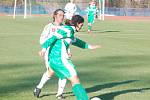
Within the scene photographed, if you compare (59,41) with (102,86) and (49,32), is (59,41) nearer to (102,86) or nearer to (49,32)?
(49,32)

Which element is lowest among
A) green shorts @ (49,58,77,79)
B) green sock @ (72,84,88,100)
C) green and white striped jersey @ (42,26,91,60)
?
green sock @ (72,84,88,100)

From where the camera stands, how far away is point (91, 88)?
Answer: 10906mm

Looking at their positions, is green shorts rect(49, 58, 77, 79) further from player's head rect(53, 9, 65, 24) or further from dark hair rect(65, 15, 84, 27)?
player's head rect(53, 9, 65, 24)

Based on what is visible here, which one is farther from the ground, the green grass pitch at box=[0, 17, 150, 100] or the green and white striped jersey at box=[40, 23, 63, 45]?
the green and white striped jersey at box=[40, 23, 63, 45]

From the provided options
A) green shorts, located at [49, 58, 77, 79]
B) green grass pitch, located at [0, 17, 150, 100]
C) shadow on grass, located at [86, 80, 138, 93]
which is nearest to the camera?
green shorts, located at [49, 58, 77, 79]

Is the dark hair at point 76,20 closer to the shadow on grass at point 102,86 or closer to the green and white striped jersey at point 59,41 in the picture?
the green and white striped jersey at point 59,41

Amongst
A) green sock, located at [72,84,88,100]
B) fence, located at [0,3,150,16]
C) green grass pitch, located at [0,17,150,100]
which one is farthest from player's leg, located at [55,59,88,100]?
fence, located at [0,3,150,16]

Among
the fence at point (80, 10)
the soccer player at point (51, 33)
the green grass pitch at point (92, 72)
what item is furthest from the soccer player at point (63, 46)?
the fence at point (80, 10)

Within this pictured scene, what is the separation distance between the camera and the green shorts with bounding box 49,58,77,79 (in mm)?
8844

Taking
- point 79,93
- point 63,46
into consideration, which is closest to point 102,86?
point 63,46

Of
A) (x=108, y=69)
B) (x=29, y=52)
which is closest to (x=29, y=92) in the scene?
(x=108, y=69)

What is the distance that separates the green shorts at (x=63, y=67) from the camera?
8844 mm

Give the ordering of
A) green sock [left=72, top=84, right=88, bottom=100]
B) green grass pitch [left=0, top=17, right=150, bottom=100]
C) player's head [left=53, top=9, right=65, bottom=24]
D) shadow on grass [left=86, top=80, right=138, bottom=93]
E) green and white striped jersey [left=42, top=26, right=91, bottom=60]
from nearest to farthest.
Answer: green sock [left=72, top=84, right=88, bottom=100], green and white striped jersey [left=42, top=26, right=91, bottom=60], player's head [left=53, top=9, right=65, bottom=24], green grass pitch [left=0, top=17, right=150, bottom=100], shadow on grass [left=86, top=80, right=138, bottom=93]

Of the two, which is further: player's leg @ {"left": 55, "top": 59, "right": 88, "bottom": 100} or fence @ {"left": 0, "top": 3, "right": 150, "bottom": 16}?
fence @ {"left": 0, "top": 3, "right": 150, "bottom": 16}
